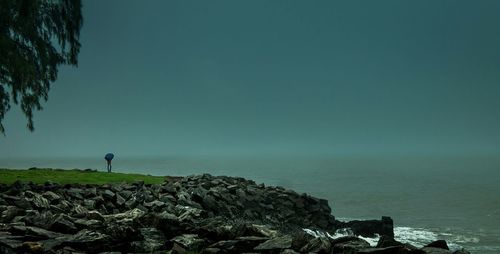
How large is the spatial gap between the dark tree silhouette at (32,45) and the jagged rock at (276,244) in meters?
15.7

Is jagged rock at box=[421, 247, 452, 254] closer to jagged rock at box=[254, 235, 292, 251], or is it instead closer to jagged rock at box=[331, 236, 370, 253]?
jagged rock at box=[331, 236, 370, 253]

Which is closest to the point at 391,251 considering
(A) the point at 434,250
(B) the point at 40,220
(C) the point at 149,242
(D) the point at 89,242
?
(A) the point at 434,250

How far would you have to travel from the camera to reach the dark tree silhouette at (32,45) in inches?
801

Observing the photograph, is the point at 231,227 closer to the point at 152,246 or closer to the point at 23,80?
the point at 152,246

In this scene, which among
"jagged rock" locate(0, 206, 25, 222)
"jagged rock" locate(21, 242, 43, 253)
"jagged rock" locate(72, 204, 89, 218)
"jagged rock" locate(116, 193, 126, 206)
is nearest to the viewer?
"jagged rock" locate(21, 242, 43, 253)

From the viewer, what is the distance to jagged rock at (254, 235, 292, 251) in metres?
9.45

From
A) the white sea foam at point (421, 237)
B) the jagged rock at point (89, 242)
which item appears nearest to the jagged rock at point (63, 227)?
the jagged rock at point (89, 242)

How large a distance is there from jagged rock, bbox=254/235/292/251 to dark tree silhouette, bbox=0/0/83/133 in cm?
1567

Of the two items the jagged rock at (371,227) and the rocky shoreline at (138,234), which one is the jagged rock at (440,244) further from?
the jagged rock at (371,227)

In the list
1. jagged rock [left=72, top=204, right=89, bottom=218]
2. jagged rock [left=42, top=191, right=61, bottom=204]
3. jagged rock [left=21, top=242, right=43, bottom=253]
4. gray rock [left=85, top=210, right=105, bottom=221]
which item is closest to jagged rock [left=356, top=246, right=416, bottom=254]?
jagged rock [left=21, top=242, right=43, bottom=253]

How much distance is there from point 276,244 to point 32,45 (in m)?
19.7

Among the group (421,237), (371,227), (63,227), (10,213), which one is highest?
(10,213)

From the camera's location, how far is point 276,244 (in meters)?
9.56

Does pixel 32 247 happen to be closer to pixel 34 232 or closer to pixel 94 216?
pixel 34 232
